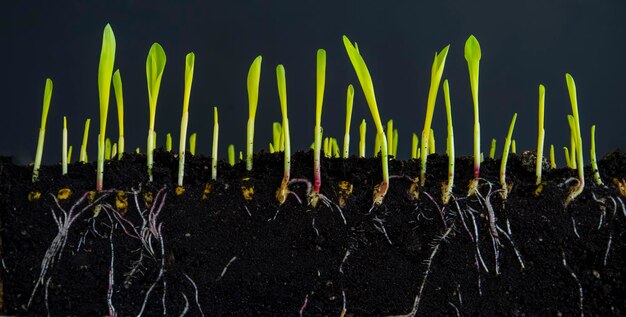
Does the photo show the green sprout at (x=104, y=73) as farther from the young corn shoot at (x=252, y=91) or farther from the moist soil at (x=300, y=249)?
the young corn shoot at (x=252, y=91)

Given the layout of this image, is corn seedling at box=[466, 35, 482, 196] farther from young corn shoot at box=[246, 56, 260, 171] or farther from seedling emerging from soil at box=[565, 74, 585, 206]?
young corn shoot at box=[246, 56, 260, 171]

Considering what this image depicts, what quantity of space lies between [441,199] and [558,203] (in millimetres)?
119

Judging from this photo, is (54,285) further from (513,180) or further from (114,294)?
(513,180)

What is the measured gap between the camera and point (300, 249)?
53cm

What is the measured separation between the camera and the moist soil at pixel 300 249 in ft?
1.72

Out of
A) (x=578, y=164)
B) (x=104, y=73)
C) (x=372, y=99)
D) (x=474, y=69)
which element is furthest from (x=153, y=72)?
(x=578, y=164)

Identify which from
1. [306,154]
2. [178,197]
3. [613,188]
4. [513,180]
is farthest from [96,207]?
[613,188]

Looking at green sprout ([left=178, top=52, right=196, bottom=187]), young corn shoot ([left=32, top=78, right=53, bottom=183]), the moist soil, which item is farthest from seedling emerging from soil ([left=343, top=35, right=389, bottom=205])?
young corn shoot ([left=32, top=78, right=53, bottom=183])

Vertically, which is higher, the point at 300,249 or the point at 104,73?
the point at 104,73

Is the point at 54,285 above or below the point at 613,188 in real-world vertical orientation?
below

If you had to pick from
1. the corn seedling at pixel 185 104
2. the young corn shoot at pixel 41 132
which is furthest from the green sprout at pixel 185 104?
the young corn shoot at pixel 41 132

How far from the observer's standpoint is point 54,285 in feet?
1.72

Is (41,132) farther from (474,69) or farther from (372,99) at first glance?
(474,69)

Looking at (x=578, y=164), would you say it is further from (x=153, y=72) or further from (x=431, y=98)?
(x=153, y=72)
